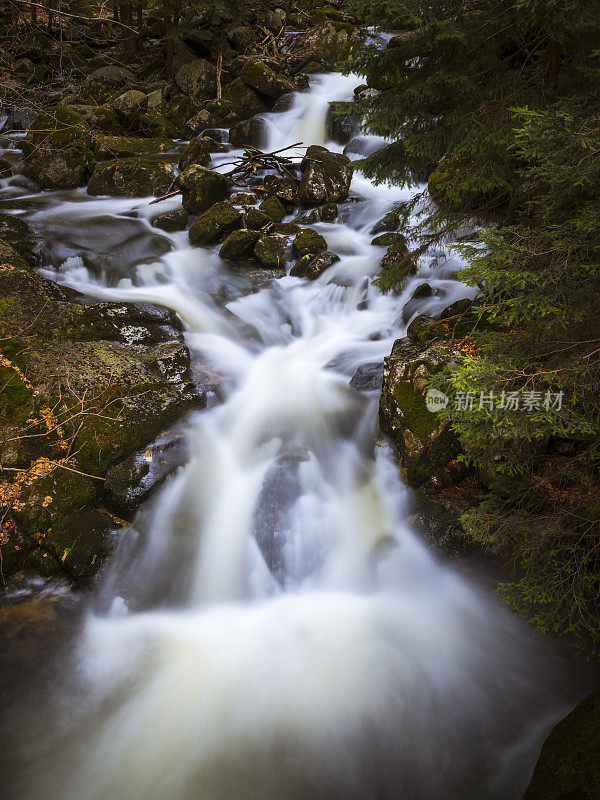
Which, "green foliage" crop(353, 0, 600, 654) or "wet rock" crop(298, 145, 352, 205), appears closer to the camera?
"green foliage" crop(353, 0, 600, 654)

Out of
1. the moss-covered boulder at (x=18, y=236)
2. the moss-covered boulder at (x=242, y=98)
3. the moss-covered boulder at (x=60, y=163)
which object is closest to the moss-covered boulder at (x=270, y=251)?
the moss-covered boulder at (x=18, y=236)

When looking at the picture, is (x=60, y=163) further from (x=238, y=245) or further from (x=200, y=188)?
(x=238, y=245)

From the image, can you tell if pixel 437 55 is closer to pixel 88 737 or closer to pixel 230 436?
pixel 230 436

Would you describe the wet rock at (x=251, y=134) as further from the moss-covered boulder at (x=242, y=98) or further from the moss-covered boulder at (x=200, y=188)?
the moss-covered boulder at (x=200, y=188)

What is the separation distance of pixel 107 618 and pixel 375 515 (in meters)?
3.00

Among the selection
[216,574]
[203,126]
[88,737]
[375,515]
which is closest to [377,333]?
[375,515]


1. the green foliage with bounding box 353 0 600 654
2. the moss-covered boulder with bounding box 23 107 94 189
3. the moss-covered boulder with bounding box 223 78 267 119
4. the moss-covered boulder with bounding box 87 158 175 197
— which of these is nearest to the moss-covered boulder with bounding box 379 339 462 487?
the green foliage with bounding box 353 0 600 654

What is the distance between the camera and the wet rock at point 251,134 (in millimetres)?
15148

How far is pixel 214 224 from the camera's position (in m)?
9.99

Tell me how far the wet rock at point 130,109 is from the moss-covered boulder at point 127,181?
5.58m

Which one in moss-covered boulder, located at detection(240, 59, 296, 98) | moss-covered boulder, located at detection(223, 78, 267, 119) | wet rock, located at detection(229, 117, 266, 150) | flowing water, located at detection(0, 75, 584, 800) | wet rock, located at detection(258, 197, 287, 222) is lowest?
flowing water, located at detection(0, 75, 584, 800)

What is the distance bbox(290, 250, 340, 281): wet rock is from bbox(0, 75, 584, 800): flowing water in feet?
10.1

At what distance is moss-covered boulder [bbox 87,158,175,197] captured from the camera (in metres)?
12.0

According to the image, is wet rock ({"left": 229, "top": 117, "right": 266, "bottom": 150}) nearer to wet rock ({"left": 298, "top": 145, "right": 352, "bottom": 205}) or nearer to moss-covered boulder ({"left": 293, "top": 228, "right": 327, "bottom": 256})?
wet rock ({"left": 298, "top": 145, "right": 352, "bottom": 205})
